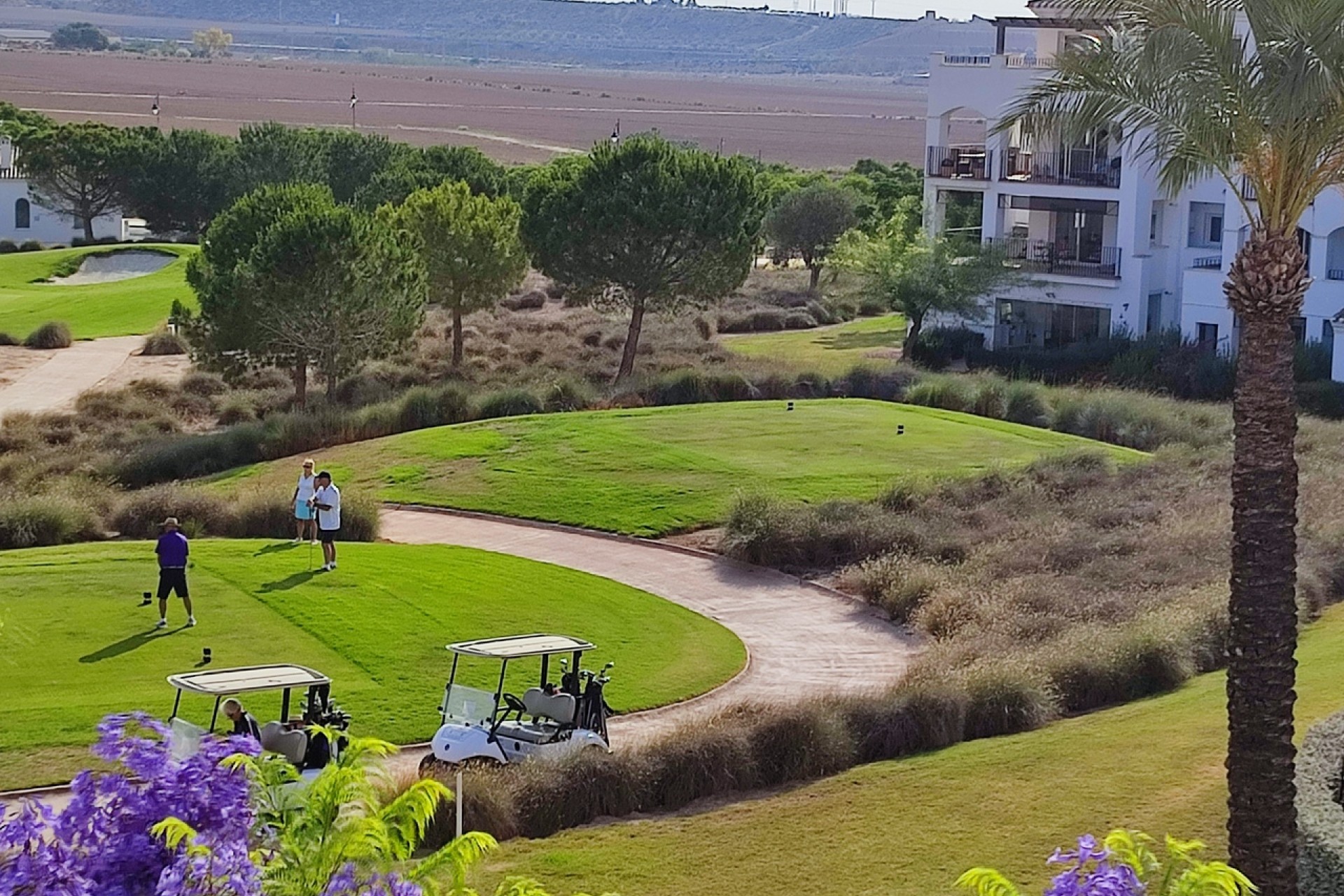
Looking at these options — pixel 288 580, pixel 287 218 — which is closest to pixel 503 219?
pixel 287 218

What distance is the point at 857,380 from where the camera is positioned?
45.3 meters

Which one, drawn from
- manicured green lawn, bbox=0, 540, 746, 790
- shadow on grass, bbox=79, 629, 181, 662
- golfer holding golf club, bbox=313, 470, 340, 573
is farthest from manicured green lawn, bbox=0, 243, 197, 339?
shadow on grass, bbox=79, 629, 181, 662

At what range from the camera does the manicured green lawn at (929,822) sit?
14023mm

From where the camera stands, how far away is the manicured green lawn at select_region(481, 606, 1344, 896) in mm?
14023

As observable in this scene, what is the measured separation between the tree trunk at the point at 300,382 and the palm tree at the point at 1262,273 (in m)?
31.2

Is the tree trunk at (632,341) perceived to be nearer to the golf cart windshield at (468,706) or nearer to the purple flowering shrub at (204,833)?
the golf cart windshield at (468,706)

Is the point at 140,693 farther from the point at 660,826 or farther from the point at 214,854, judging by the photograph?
the point at 214,854

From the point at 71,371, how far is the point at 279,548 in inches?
1197

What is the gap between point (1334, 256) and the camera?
48219mm

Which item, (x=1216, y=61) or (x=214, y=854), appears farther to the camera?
(x=1216, y=61)

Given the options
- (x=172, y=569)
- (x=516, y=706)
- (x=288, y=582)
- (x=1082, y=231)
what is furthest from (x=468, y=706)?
(x=1082, y=231)

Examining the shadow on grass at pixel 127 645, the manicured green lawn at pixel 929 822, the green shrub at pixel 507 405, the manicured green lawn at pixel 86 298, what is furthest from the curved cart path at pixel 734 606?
the manicured green lawn at pixel 86 298

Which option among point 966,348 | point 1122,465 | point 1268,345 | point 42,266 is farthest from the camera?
point 42,266

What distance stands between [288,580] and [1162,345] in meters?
32.1
